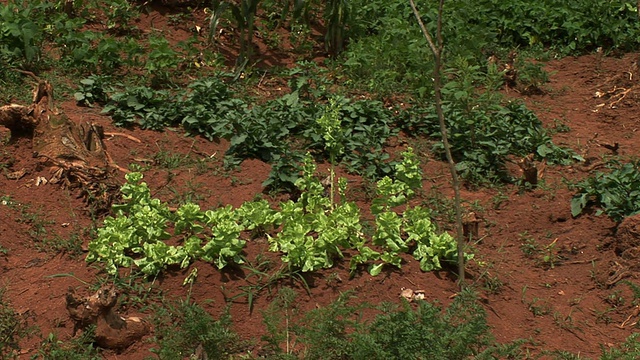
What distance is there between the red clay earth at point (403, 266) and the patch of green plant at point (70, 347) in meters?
0.07

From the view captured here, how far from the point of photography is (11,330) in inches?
210

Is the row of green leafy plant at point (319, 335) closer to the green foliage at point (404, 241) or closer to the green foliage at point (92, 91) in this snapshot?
the green foliage at point (404, 241)

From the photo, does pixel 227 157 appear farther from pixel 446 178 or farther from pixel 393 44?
pixel 393 44

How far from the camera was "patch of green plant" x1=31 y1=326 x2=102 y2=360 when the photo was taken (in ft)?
16.7

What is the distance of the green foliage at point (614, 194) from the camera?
6949mm

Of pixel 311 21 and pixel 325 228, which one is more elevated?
pixel 325 228

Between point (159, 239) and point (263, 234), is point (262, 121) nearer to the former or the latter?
point (263, 234)

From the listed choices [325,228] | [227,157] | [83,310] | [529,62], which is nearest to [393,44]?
[529,62]

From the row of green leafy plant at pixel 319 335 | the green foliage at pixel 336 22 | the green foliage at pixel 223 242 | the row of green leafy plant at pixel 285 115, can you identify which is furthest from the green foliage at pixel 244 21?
the row of green leafy plant at pixel 319 335

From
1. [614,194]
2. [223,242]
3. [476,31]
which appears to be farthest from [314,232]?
[476,31]

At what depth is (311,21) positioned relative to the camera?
10531 mm

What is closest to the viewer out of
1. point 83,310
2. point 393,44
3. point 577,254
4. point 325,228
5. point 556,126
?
point 83,310

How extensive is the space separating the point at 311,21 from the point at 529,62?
2.35 metres

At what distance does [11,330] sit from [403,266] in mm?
2327
